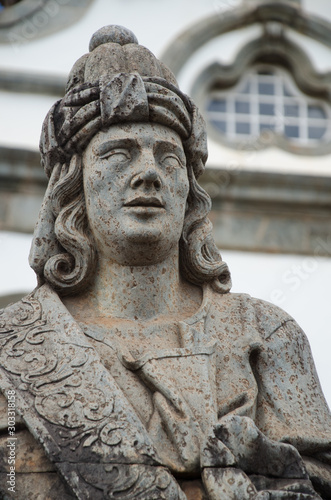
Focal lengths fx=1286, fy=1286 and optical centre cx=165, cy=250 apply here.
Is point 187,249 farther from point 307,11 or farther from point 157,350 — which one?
point 307,11

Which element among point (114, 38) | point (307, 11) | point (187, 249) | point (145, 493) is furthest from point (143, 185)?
point (307, 11)

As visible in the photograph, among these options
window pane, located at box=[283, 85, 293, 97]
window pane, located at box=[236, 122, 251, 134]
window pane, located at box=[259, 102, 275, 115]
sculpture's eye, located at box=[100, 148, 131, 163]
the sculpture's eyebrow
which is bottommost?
sculpture's eye, located at box=[100, 148, 131, 163]

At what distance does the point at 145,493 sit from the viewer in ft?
11.6

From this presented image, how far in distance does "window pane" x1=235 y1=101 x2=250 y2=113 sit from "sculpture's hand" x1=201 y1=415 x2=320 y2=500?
7.72 metres

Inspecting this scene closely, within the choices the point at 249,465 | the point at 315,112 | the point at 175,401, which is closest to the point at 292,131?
the point at 315,112

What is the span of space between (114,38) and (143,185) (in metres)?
0.77

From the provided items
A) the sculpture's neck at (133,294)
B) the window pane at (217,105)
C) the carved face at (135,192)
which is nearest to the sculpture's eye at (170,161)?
the carved face at (135,192)

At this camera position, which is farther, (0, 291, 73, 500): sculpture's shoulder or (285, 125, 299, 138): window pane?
(285, 125, 299, 138): window pane

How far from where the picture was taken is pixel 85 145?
14.2ft

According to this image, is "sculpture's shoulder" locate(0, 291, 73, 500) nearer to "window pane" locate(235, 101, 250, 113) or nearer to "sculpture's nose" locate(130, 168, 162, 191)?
"sculpture's nose" locate(130, 168, 162, 191)

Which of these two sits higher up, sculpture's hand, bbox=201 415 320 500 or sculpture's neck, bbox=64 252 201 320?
sculpture's neck, bbox=64 252 201 320

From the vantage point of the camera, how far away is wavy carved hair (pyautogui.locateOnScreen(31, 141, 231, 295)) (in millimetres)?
4230

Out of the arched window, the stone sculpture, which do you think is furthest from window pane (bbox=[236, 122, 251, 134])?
the stone sculpture

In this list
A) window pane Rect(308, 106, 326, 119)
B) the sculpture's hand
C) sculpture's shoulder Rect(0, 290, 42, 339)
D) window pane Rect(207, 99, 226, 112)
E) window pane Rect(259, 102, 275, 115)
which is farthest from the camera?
window pane Rect(308, 106, 326, 119)
